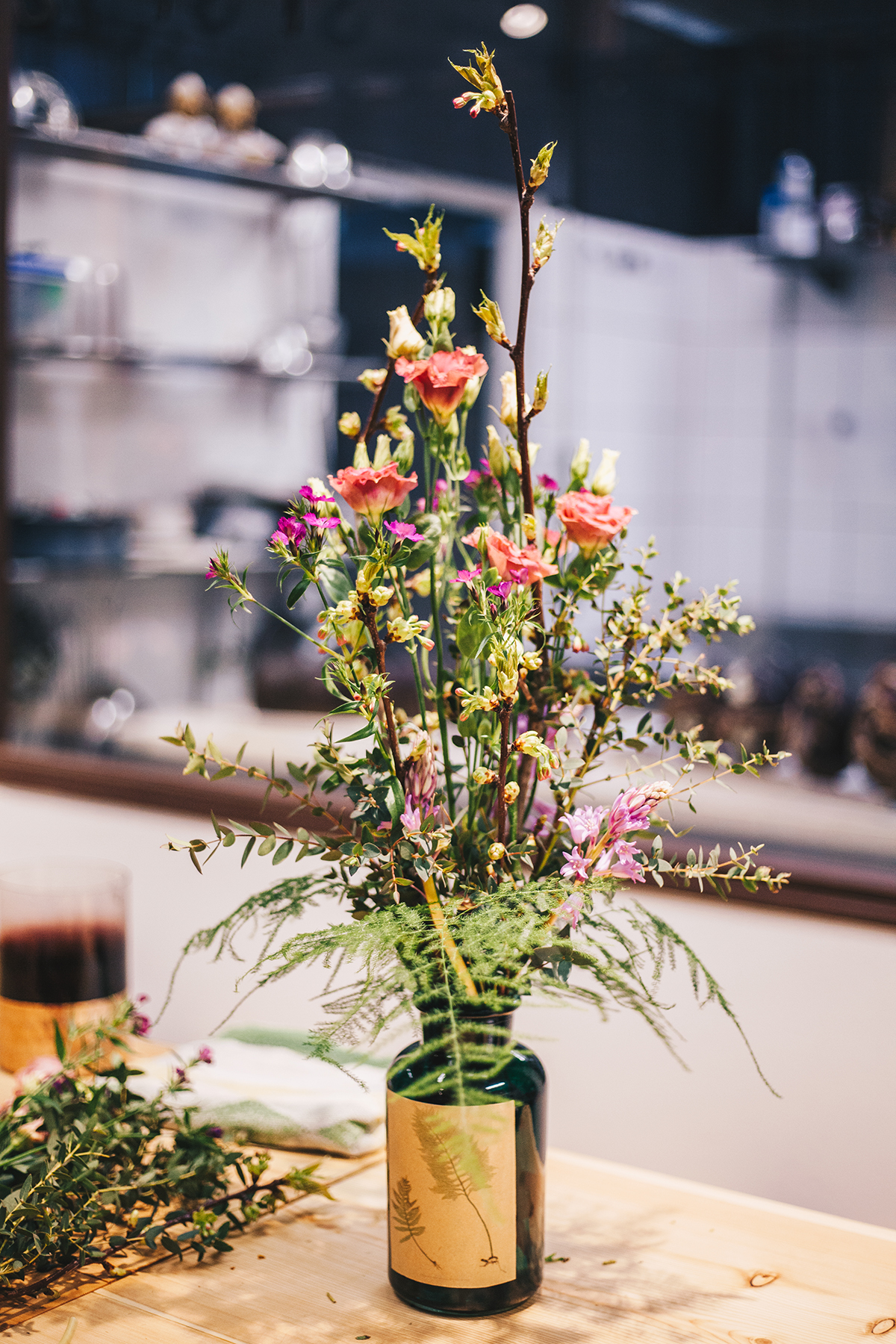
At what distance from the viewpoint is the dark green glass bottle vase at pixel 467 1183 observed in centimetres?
82

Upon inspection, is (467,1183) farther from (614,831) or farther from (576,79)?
(576,79)

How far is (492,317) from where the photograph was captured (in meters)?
0.77

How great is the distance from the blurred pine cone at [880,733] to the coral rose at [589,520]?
2.81ft

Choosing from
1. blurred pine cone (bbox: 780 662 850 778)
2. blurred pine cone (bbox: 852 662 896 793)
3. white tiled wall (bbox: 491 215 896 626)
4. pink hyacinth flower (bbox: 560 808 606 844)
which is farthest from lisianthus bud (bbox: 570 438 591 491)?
white tiled wall (bbox: 491 215 896 626)

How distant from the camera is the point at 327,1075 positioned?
120cm

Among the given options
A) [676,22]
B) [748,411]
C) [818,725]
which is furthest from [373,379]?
[748,411]

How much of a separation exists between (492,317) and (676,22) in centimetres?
275

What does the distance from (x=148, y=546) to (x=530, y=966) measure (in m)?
1.76

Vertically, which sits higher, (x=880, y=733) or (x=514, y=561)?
(x=514, y=561)

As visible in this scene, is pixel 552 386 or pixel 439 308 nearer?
pixel 439 308

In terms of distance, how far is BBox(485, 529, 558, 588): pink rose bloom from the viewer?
0.77 meters

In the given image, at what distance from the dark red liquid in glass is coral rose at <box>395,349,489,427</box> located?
67cm

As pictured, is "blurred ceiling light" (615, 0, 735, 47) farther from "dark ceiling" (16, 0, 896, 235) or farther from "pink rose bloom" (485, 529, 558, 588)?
"pink rose bloom" (485, 529, 558, 588)

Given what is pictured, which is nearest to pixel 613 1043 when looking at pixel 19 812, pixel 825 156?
pixel 19 812
